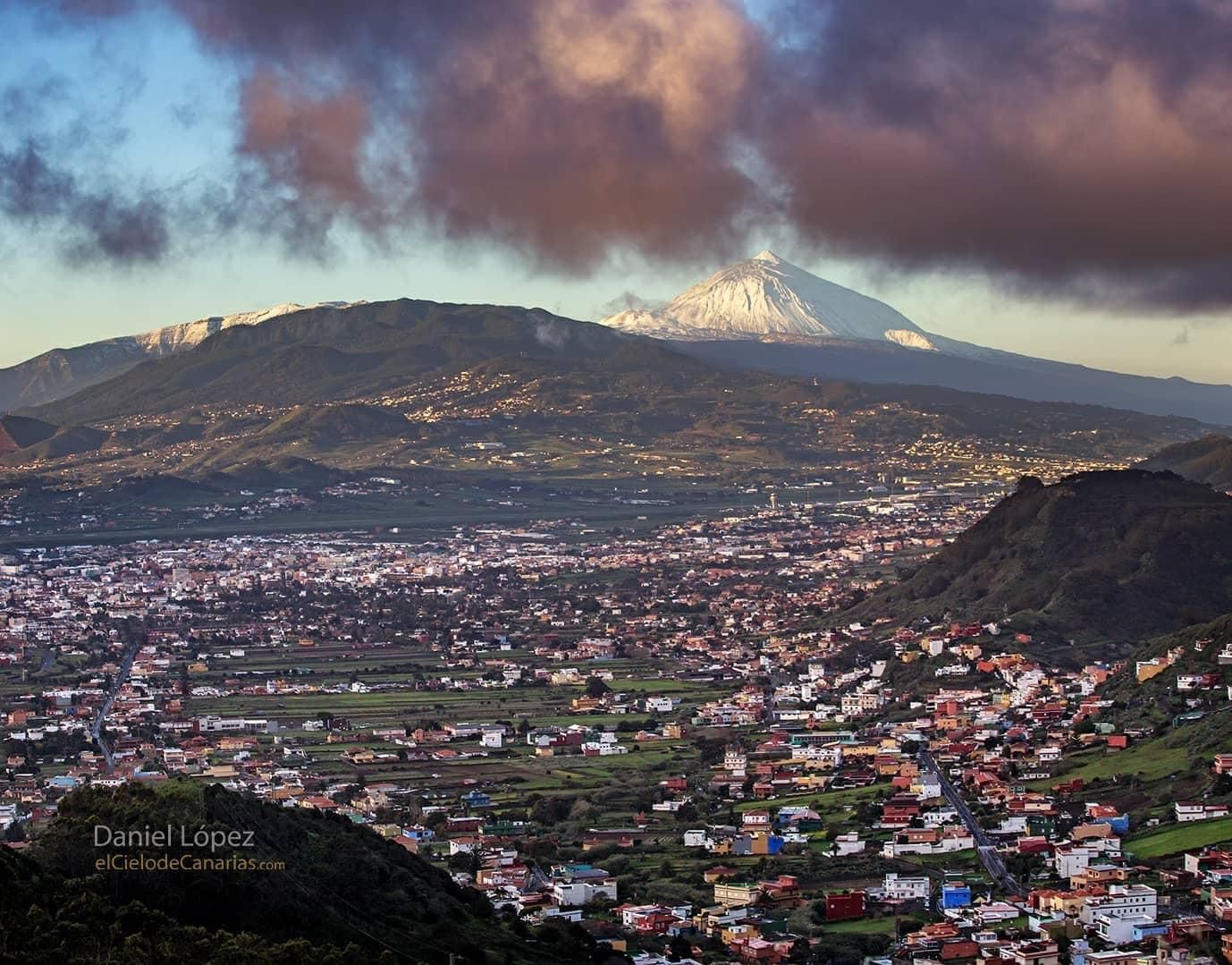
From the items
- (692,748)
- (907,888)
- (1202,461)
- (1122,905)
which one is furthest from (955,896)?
(1202,461)

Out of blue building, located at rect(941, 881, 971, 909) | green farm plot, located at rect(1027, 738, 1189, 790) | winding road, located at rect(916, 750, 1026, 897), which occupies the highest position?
green farm plot, located at rect(1027, 738, 1189, 790)

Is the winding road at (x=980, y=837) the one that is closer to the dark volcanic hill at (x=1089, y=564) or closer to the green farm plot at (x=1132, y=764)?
the green farm plot at (x=1132, y=764)

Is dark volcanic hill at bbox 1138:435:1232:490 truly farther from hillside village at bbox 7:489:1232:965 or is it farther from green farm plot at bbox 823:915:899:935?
green farm plot at bbox 823:915:899:935

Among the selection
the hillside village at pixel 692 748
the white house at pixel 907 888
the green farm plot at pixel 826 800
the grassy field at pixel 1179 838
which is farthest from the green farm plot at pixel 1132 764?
the white house at pixel 907 888

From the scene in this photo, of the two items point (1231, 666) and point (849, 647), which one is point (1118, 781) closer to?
point (1231, 666)

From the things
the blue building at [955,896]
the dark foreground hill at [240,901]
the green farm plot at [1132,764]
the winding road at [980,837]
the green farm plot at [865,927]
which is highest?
the dark foreground hill at [240,901]

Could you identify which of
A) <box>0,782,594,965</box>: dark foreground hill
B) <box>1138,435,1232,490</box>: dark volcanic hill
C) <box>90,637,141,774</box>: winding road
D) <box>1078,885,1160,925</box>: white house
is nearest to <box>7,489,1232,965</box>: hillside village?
<box>1078,885,1160,925</box>: white house
